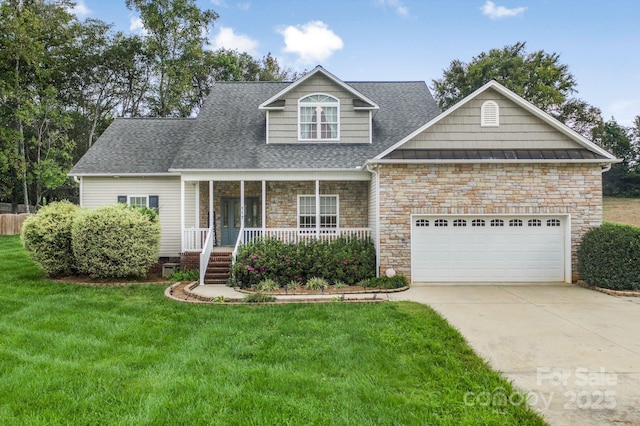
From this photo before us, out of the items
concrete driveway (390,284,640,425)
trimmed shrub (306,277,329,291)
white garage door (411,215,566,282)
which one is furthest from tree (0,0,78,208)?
concrete driveway (390,284,640,425)

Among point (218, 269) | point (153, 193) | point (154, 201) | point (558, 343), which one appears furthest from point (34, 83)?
point (558, 343)

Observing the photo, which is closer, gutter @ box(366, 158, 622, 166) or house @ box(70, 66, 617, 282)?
gutter @ box(366, 158, 622, 166)

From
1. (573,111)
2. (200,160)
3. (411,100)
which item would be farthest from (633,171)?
(200,160)

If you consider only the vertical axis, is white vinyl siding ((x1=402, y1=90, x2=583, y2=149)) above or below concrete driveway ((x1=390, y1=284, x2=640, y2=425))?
above

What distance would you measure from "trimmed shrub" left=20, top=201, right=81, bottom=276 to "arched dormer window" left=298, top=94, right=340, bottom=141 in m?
7.89

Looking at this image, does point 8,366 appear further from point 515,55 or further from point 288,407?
point 515,55

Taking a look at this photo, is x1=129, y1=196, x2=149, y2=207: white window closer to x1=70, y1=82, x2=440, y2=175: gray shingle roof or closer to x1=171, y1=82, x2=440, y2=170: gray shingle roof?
x1=70, y1=82, x2=440, y2=175: gray shingle roof

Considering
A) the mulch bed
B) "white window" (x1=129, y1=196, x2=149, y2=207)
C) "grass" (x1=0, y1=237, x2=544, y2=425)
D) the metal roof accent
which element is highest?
the metal roof accent

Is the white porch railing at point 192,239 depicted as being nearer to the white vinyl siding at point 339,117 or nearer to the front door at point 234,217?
the front door at point 234,217

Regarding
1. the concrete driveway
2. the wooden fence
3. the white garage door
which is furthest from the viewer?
the wooden fence

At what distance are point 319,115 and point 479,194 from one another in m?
6.31

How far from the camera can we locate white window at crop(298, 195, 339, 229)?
13.4 metres

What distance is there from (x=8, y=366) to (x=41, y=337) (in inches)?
46.7

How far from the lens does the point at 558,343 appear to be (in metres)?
5.55
